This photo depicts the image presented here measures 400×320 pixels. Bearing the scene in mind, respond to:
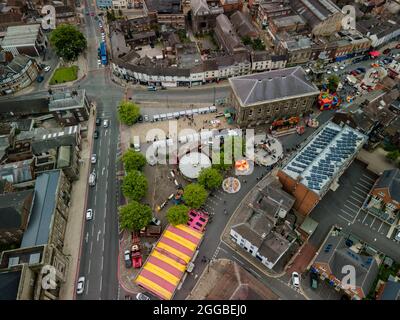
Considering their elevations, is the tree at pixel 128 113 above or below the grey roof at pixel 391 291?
above

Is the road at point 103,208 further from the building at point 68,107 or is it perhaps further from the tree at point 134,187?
the building at point 68,107

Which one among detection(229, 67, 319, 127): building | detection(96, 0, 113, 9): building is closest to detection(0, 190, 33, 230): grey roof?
detection(229, 67, 319, 127): building

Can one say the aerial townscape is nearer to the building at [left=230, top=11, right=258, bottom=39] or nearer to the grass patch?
the grass patch

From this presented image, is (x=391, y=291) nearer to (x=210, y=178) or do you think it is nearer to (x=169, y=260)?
(x=210, y=178)

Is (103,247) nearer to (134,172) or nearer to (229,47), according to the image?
(134,172)

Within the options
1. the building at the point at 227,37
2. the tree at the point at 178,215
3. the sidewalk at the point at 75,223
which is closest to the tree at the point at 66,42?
the sidewalk at the point at 75,223
